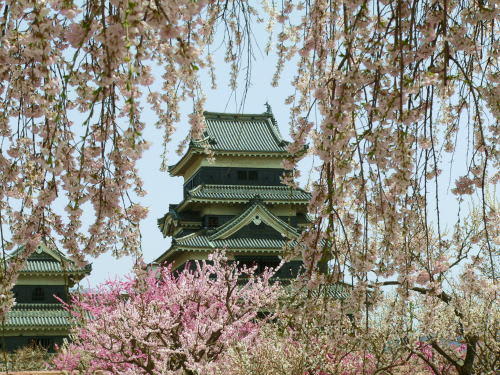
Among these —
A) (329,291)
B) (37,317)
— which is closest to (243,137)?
(37,317)

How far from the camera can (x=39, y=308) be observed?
2648 centimetres

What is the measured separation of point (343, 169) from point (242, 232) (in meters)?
22.9

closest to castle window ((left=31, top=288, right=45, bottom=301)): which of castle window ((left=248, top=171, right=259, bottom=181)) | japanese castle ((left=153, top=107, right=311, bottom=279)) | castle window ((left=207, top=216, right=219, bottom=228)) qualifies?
japanese castle ((left=153, top=107, right=311, bottom=279))

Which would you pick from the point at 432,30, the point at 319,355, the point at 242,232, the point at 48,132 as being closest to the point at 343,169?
the point at 432,30

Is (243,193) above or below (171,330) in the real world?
above

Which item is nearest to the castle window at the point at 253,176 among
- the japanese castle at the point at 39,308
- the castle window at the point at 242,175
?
the castle window at the point at 242,175

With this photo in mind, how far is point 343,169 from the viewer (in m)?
2.86

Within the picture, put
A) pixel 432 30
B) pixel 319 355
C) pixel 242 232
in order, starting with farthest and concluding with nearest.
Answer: pixel 242 232 < pixel 319 355 < pixel 432 30

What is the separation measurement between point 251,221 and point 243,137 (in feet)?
11.8

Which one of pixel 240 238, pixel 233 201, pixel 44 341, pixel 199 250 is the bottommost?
pixel 44 341

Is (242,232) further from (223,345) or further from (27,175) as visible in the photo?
(27,175)

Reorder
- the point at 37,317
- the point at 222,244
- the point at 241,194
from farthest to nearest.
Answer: the point at 241,194
the point at 37,317
the point at 222,244

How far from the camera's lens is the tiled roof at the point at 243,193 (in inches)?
1030

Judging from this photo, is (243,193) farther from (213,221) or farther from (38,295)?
(38,295)
